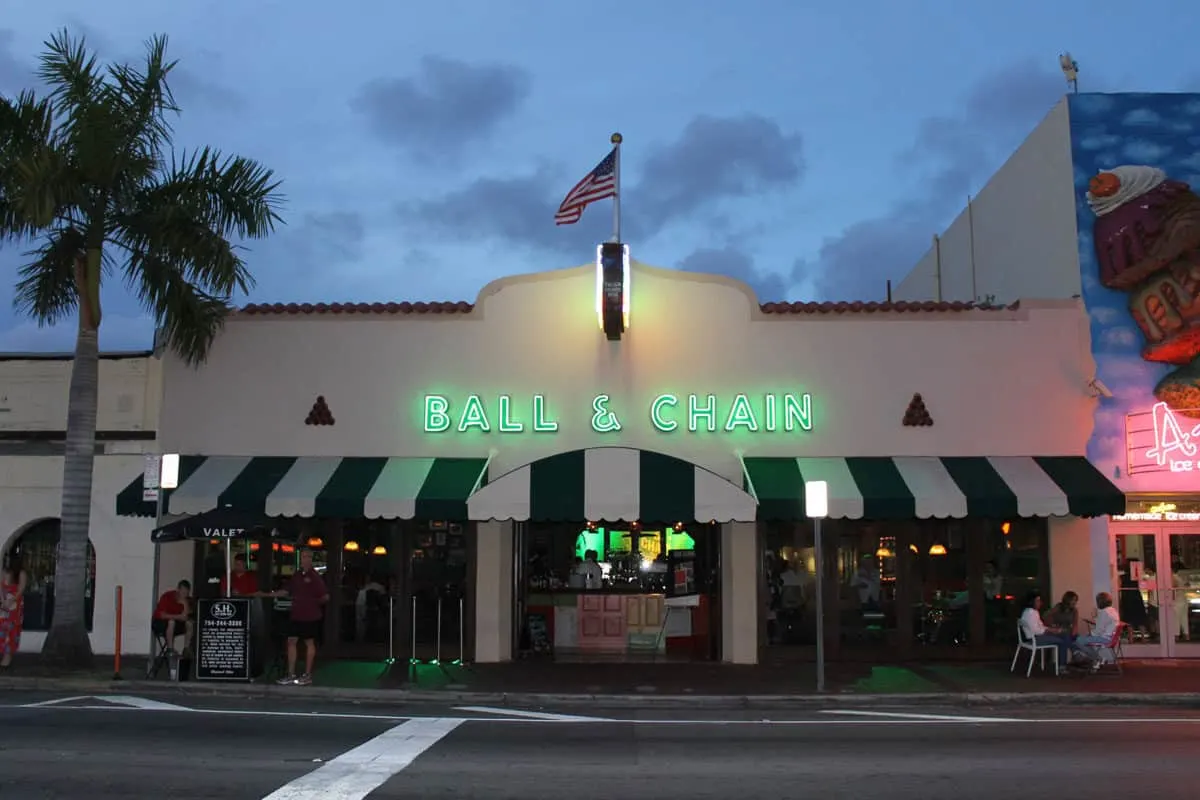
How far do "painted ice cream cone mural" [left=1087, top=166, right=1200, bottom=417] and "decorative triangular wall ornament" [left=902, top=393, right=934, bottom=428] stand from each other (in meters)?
3.61

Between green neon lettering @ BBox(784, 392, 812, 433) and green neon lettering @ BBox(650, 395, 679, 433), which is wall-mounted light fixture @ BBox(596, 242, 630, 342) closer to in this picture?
green neon lettering @ BBox(650, 395, 679, 433)

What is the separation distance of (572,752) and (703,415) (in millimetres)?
8463

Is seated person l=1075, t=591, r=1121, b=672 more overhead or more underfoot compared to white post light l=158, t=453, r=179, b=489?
more underfoot

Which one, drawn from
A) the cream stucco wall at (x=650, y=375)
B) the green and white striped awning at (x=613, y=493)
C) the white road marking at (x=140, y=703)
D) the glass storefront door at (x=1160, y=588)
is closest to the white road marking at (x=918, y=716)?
the green and white striped awning at (x=613, y=493)

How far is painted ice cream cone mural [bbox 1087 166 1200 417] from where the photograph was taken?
17.2m

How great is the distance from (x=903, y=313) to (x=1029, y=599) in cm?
500

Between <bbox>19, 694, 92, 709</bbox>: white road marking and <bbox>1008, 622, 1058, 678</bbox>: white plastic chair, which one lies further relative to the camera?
<bbox>1008, 622, 1058, 678</bbox>: white plastic chair

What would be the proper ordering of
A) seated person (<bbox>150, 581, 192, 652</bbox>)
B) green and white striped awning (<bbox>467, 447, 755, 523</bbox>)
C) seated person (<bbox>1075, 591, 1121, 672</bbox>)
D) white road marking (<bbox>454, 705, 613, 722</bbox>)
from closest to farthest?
1. white road marking (<bbox>454, 705, 613, 722</bbox>)
2. seated person (<bbox>150, 581, 192, 652</bbox>)
3. green and white striped awning (<bbox>467, 447, 755, 523</bbox>)
4. seated person (<bbox>1075, 591, 1121, 672</bbox>)

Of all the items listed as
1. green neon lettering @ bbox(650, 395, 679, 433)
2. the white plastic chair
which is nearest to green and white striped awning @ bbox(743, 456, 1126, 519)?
green neon lettering @ bbox(650, 395, 679, 433)

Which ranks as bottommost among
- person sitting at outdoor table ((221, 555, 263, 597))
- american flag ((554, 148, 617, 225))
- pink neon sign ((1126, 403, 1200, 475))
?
person sitting at outdoor table ((221, 555, 263, 597))

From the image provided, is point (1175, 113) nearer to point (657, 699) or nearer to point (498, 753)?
point (657, 699)

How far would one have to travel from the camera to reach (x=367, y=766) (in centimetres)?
894

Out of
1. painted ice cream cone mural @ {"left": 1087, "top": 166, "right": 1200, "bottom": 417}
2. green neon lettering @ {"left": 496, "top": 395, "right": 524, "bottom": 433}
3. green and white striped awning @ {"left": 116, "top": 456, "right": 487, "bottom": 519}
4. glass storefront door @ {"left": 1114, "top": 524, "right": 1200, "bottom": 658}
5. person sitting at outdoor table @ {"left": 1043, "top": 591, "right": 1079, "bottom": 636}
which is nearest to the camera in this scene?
green and white striped awning @ {"left": 116, "top": 456, "right": 487, "bottom": 519}

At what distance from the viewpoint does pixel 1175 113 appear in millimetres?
18109
